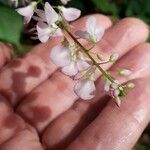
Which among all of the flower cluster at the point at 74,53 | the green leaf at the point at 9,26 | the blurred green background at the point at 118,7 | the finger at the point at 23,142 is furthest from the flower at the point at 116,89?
the blurred green background at the point at 118,7

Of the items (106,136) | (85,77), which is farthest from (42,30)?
(106,136)

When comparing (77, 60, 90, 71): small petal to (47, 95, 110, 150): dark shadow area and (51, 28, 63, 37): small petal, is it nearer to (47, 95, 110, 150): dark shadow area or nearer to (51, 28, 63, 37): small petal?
(51, 28, 63, 37): small petal

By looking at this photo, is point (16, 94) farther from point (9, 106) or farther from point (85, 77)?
point (85, 77)

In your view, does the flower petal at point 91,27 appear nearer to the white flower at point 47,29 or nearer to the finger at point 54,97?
the white flower at point 47,29

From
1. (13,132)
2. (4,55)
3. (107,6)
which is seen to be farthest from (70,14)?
(107,6)

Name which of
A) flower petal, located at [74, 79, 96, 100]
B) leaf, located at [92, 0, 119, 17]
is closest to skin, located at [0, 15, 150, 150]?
flower petal, located at [74, 79, 96, 100]

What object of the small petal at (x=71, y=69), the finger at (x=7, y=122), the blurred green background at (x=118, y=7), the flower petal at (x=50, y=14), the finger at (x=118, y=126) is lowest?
the blurred green background at (x=118, y=7)
